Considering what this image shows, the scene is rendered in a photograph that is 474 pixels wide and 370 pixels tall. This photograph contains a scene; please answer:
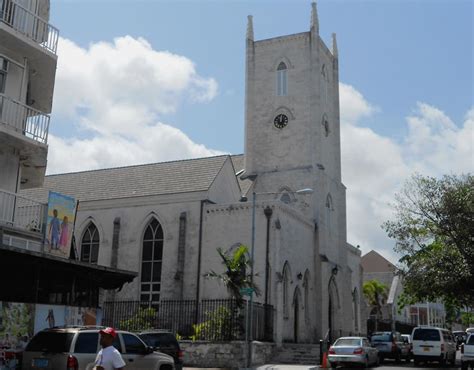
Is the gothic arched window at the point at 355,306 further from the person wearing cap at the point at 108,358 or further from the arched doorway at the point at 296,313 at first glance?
the person wearing cap at the point at 108,358

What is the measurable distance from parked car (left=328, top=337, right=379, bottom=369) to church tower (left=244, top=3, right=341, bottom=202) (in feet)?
52.8

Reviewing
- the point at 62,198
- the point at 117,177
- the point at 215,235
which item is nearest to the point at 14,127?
the point at 62,198

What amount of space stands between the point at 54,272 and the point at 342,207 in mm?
29604

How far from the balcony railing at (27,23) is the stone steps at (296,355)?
57.7ft

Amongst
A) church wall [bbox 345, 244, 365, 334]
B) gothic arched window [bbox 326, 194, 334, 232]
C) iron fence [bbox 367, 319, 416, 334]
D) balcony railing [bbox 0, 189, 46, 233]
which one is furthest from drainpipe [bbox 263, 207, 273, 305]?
iron fence [bbox 367, 319, 416, 334]

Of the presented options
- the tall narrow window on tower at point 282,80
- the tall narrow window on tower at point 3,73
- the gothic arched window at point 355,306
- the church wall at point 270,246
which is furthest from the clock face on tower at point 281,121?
the tall narrow window on tower at point 3,73

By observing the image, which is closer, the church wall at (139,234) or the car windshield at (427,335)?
the car windshield at (427,335)

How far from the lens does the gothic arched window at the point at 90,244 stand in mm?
36750

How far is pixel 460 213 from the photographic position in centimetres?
3011

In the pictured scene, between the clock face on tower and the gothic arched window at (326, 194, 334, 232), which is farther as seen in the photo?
the clock face on tower

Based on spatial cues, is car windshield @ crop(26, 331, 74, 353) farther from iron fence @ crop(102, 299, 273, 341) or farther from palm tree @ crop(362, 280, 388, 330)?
palm tree @ crop(362, 280, 388, 330)

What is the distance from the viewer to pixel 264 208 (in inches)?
1271

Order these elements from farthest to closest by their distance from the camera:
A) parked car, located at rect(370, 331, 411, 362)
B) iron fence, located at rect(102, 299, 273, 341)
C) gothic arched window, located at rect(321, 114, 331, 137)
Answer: gothic arched window, located at rect(321, 114, 331, 137) → parked car, located at rect(370, 331, 411, 362) → iron fence, located at rect(102, 299, 273, 341)

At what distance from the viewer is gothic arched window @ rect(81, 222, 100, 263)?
36.8 meters
